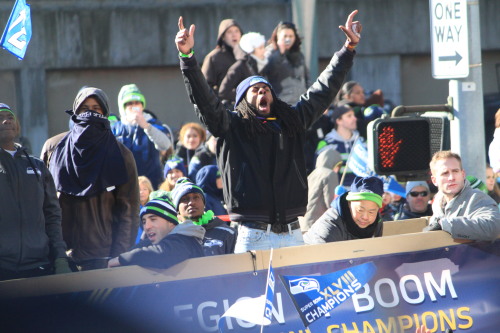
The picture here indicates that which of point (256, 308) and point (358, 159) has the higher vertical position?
point (358, 159)

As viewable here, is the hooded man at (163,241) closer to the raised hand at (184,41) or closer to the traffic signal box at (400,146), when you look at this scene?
the raised hand at (184,41)

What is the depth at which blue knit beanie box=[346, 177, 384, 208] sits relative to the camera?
7102 mm

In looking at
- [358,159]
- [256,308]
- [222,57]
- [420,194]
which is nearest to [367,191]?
[256,308]

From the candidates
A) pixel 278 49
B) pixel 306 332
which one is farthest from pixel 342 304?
pixel 278 49

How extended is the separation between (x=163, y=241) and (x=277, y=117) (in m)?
1.33

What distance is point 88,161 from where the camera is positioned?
6859mm

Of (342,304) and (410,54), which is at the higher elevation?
(410,54)

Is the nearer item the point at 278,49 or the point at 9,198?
the point at 9,198

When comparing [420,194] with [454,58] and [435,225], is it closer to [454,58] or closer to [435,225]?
[454,58]

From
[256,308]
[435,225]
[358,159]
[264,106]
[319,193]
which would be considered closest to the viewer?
[256,308]

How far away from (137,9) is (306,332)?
473 inches

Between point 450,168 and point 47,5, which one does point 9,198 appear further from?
point 47,5

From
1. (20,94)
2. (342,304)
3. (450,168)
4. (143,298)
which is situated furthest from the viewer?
(20,94)

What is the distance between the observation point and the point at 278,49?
1165 cm
